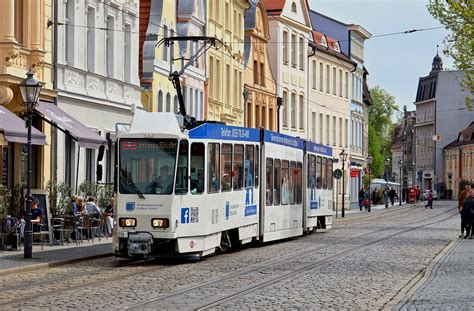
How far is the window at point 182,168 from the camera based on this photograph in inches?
1045

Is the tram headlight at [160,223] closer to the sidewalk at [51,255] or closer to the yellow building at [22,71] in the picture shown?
the sidewalk at [51,255]

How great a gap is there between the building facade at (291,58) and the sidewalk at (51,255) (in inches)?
1651

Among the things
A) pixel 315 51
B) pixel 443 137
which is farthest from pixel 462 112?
pixel 315 51

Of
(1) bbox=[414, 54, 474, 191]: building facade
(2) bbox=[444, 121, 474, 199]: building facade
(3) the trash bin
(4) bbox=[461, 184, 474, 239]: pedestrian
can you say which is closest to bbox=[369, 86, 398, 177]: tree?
(2) bbox=[444, 121, 474, 199]: building facade

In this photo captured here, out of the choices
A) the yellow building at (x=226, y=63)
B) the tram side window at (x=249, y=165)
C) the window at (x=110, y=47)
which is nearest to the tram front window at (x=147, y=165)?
the tram side window at (x=249, y=165)

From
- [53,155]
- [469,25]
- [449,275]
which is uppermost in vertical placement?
[469,25]

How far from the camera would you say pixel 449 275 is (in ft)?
78.3

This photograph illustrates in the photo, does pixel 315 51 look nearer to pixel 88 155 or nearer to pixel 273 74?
pixel 273 74

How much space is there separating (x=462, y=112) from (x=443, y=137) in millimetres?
4732

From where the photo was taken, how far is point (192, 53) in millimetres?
55125

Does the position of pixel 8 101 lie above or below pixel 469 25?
below

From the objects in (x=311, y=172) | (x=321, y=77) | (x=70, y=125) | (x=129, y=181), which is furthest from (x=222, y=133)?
(x=321, y=77)

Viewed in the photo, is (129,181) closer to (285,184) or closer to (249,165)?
(249,165)

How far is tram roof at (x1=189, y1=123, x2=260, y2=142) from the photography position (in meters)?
27.2
